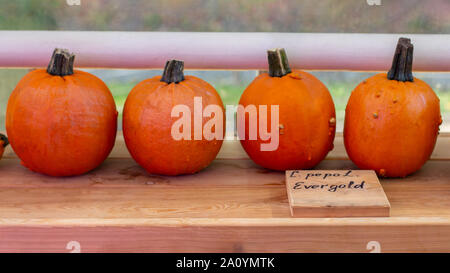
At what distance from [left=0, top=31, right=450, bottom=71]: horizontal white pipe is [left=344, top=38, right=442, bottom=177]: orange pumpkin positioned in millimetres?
159

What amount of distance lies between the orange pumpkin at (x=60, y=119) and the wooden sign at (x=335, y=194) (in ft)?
1.15

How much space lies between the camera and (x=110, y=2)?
310 centimetres

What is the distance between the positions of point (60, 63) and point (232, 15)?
2.52 metres

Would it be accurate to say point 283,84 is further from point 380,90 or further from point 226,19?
point 226,19

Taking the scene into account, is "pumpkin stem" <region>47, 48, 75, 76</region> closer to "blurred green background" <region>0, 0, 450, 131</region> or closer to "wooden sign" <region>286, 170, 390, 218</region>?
"wooden sign" <region>286, 170, 390, 218</region>

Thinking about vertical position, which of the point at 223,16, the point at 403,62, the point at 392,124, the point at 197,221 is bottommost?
the point at 197,221

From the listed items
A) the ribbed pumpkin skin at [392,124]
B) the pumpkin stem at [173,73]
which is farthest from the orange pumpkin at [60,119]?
the ribbed pumpkin skin at [392,124]

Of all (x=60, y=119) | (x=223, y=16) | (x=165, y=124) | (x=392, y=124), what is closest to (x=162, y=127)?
(x=165, y=124)

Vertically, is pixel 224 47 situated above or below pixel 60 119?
above

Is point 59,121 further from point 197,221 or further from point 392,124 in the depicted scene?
point 392,124

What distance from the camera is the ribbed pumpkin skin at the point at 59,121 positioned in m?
0.83

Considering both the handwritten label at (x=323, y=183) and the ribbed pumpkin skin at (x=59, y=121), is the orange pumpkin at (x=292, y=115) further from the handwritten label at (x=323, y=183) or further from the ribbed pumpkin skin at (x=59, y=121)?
the ribbed pumpkin skin at (x=59, y=121)

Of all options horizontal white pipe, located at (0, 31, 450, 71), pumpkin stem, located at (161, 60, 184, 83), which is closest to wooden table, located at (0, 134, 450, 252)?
pumpkin stem, located at (161, 60, 184, 83)

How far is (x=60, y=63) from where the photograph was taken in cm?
85
